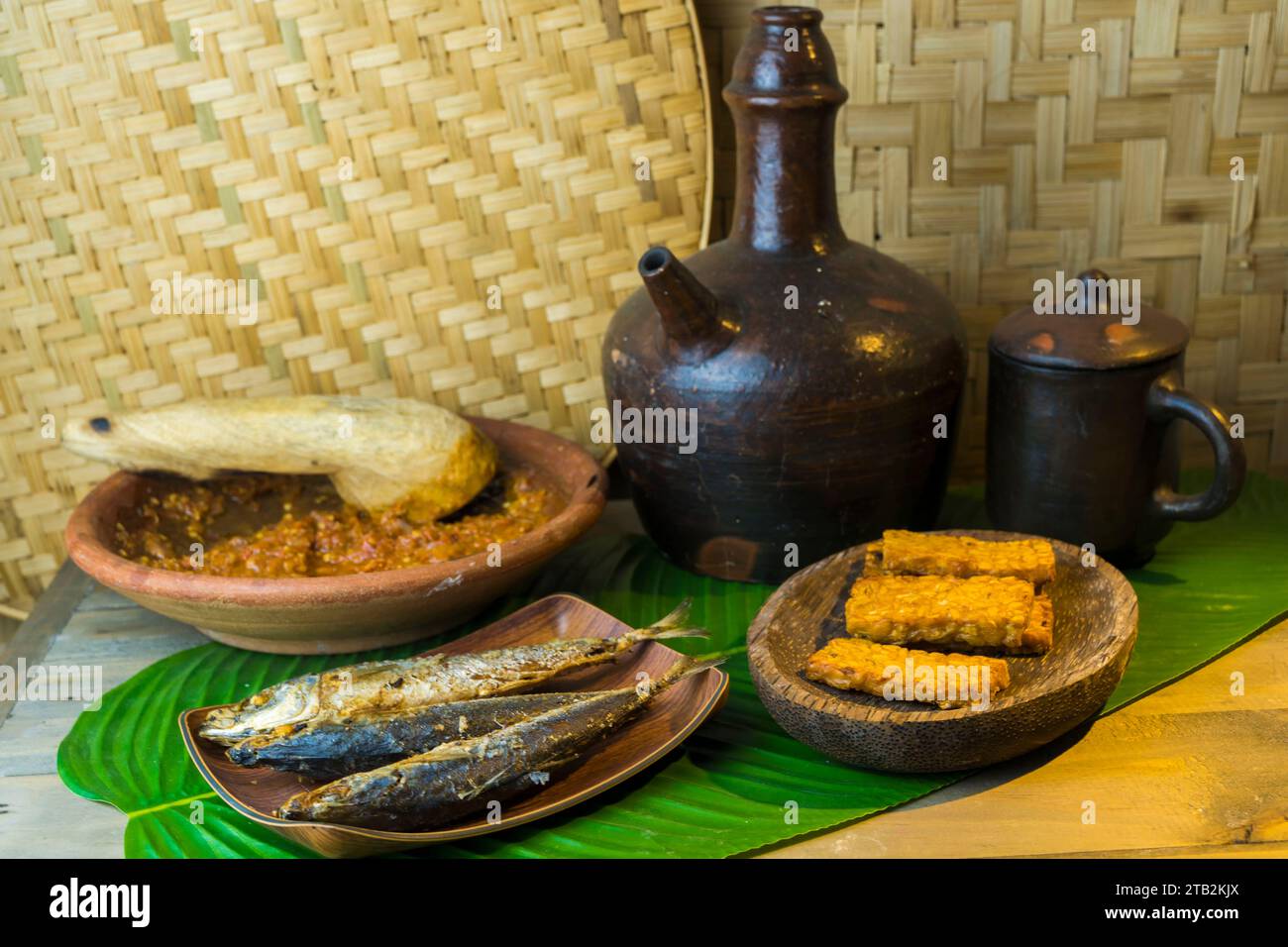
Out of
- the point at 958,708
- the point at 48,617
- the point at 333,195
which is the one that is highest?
the point at 333,195

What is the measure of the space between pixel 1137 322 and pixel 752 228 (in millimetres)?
414

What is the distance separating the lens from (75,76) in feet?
4.95

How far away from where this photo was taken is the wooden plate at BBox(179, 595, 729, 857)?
1.01 meters

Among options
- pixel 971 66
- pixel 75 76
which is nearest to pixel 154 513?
pixel 75 76

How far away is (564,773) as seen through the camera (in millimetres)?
1112

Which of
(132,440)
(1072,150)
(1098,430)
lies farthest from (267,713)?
(1072,150)

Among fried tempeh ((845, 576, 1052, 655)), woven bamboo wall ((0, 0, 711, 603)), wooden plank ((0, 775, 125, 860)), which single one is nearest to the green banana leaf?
wooden plank ((0, 775, 125, 860))

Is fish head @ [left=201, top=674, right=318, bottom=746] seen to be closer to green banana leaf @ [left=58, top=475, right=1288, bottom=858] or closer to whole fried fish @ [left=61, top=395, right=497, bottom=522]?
green banana leaf @ [left=58, top=475, right=1288, bottom=858]

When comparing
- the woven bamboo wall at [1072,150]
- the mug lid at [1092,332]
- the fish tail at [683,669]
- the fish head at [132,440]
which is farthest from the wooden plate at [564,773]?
the woven bamboo wall at [1072,150]

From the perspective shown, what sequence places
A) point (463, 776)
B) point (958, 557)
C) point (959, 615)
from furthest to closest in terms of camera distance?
point (958, 557), point (959, 615), point (463, 776)

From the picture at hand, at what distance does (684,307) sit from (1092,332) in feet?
1.40

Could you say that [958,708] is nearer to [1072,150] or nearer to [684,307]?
[684,307]

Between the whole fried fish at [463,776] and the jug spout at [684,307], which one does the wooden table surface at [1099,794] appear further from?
the jug spout at [684,307]

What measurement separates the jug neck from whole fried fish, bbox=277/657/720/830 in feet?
1.81
